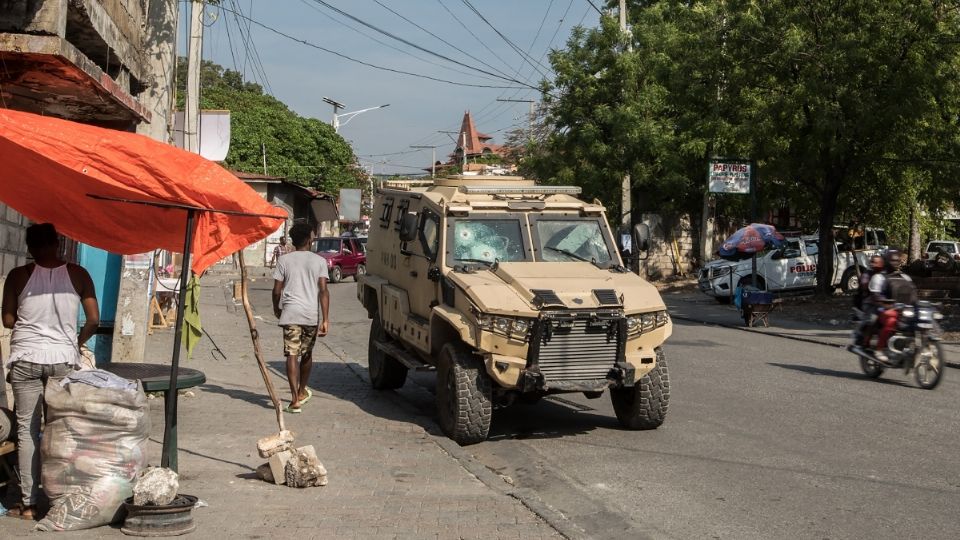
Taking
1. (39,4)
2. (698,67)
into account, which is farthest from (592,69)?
(39,4)

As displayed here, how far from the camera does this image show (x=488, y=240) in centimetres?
1094

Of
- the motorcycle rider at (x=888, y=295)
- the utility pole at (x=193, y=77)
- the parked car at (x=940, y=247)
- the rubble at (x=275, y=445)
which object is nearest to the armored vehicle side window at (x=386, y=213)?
the rubble at (x=275, y=445)

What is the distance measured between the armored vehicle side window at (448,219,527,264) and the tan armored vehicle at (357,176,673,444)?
0.01 metres

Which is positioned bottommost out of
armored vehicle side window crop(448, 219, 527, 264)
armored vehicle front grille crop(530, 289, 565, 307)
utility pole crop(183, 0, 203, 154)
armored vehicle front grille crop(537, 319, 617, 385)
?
armored vehicle front grille crop(537, 319, 617, 385)

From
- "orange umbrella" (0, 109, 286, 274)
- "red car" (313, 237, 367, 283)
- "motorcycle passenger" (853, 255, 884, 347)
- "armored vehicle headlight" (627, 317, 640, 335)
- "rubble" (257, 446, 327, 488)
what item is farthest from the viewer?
"red car" (313, 237, 367, 283)

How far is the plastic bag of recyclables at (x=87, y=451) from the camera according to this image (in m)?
6.33

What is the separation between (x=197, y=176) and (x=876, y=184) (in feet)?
89.1

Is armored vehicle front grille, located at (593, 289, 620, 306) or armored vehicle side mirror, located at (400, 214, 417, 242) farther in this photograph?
armored vehicle side mirror, located at (400, 214, 417, 242)

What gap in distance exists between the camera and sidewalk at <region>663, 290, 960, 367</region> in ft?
65.6

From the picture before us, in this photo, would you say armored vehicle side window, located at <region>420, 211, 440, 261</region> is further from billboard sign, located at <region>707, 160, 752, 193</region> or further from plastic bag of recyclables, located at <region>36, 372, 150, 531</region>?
billboard sign, located at <region>707, 160, 752, 193</region>

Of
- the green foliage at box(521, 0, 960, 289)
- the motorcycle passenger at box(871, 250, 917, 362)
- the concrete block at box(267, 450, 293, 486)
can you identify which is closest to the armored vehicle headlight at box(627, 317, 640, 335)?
the concrete block at box(267, 450, 293, 486)

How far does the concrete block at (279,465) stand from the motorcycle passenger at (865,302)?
9.36 meters

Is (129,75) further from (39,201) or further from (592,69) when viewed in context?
(592,69)

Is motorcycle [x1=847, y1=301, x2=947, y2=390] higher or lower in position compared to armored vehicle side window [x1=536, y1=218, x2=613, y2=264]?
lower
